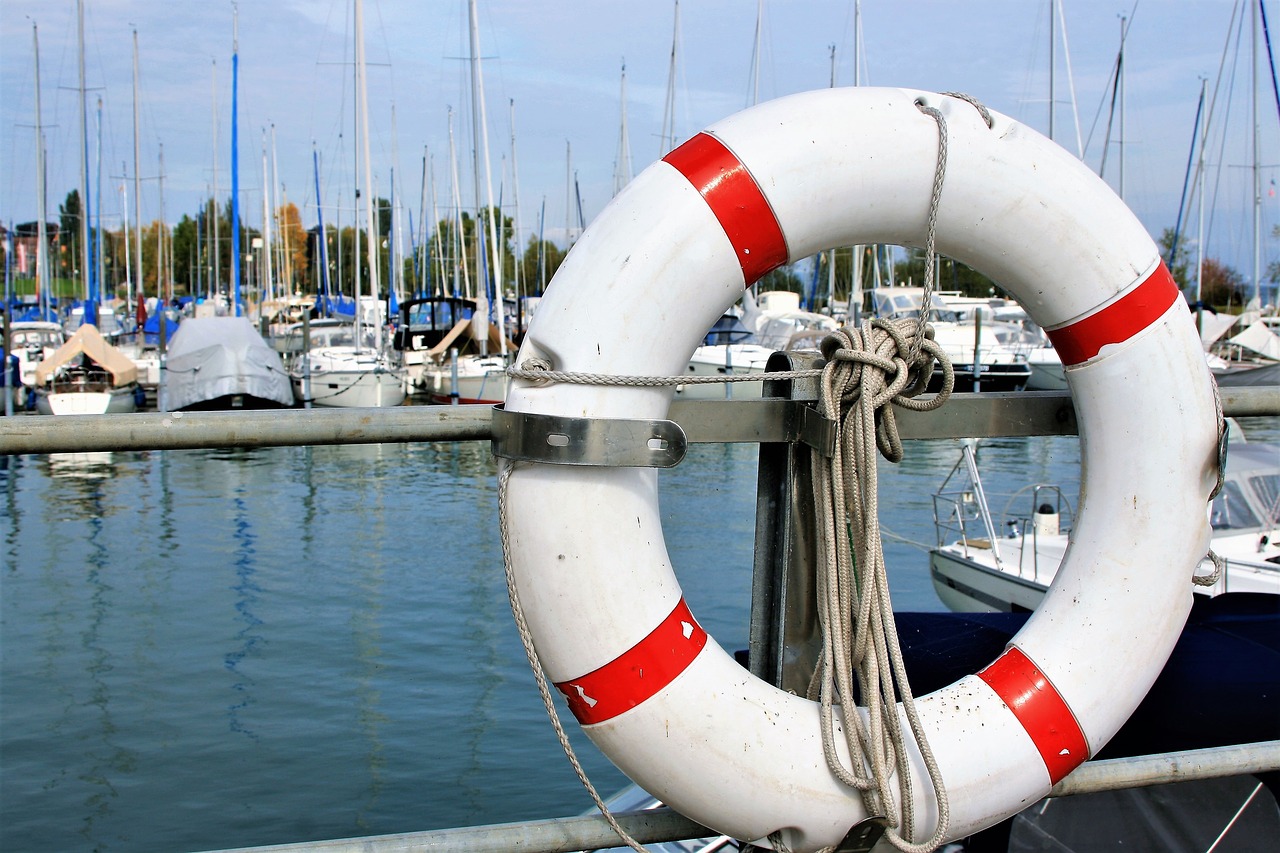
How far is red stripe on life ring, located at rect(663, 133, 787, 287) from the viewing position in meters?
1.57

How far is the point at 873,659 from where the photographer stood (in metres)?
1.61

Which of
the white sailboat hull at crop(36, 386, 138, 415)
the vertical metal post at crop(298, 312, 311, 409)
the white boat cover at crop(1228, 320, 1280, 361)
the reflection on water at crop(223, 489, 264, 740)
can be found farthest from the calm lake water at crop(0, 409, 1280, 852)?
the white boat cover at crop(1228, 320, 1280, 361)

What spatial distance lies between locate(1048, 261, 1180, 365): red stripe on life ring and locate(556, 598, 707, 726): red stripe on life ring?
0.76m

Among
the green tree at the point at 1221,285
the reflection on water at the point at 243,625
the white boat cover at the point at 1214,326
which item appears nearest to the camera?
the reflection on water at the point at 243,625

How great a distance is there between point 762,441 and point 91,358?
2025 cm

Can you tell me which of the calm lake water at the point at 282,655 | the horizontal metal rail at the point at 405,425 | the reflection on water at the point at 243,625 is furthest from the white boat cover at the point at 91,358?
the horizontal metal rail at the point at 405,425

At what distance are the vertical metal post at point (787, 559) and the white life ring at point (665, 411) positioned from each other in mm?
176

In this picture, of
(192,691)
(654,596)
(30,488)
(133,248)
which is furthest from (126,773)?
(133,248)

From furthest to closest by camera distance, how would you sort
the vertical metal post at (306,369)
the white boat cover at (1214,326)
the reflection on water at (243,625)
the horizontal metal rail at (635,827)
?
the white boat cover at (1214,326), the vertical metal post at (306,369), the reflection on water at (243,625), the horizontal metal rail at (635,827)

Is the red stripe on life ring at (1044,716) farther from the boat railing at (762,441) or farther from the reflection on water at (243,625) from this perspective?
the reflection on water at (243,625)

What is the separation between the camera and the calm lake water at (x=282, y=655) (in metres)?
6.00

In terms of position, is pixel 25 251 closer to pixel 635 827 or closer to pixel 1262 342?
pixel 1262 342

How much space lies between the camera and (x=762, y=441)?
67.9 inches

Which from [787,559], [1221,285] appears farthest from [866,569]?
[1221,285]
